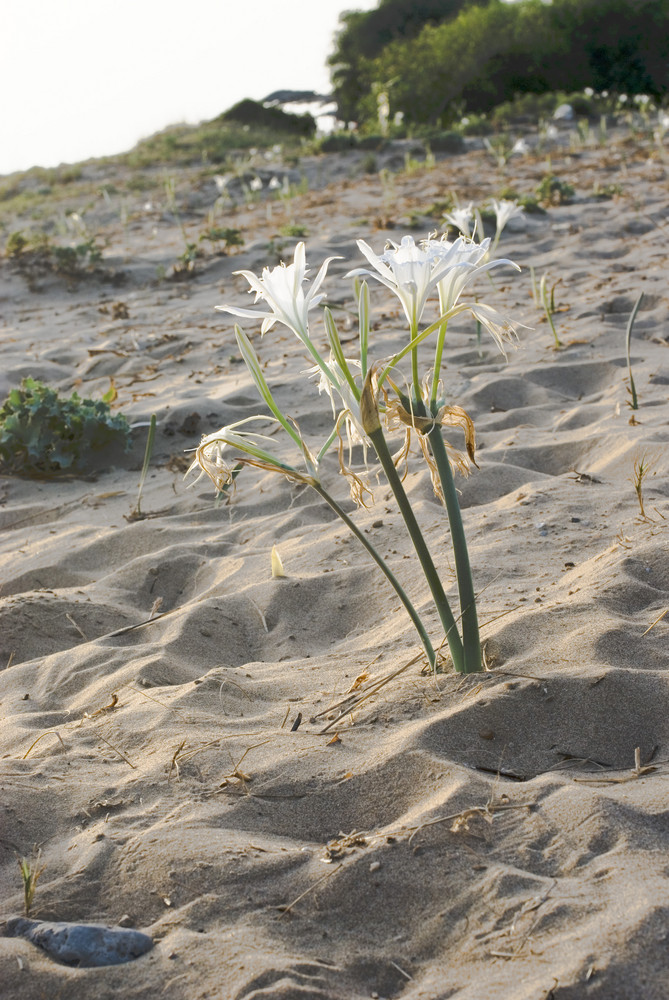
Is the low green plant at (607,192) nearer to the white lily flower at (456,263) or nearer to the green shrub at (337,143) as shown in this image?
the green shrub at (337,143)

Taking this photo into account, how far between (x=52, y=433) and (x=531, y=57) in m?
19.6

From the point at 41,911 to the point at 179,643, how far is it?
0.92m

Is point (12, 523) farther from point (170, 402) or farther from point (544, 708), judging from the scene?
point (544, 708)

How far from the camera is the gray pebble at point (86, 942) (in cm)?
120

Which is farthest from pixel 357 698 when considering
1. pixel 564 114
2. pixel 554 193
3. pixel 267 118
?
pixel 267 118

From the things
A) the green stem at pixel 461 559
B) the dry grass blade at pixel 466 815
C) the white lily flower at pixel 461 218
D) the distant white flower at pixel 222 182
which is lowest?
the dry grass blade at pixel 466 815

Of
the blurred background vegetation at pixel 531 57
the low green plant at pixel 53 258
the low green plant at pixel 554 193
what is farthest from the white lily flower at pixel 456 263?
the blurred background vegetation at pixel 531 57

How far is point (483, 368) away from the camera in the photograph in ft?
13.3

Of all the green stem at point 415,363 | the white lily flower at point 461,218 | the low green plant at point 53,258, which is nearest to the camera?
the green stem at point 415,363

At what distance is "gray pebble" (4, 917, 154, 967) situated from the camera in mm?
1199

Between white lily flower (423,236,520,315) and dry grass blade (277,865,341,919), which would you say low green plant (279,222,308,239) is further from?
dry grass blade (277,865,341,919)

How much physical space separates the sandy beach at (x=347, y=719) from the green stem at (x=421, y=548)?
0.08 m

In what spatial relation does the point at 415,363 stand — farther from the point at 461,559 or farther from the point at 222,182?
the point at 222,182

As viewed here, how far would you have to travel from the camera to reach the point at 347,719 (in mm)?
1713
